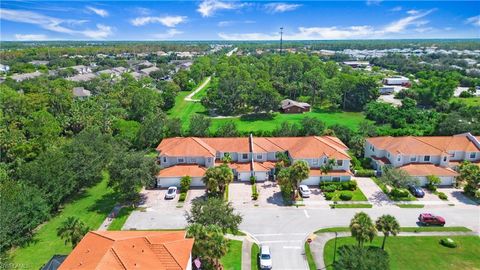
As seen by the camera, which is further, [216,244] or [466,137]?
[466,137]

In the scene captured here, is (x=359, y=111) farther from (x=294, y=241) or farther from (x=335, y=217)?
(x=294, y=241)

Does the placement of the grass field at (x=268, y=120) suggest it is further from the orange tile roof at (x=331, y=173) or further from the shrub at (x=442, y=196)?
the shrub at (x=442, y=196)

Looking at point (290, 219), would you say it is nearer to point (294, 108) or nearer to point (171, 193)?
point (171, 193)

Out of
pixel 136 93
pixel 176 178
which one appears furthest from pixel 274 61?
pixel 176 178

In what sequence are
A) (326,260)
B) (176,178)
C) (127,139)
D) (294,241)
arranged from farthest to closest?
(127,139), (176,178), (294,241), (326,260)

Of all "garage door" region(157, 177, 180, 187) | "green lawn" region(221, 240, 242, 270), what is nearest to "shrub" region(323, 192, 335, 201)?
"green lawn" region(221, 240, 242, 270)

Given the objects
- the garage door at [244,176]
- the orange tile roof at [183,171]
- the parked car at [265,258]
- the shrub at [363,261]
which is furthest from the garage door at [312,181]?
the shrub at [363,261]

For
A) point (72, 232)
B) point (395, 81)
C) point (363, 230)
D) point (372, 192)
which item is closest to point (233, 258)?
point (363, 230)
